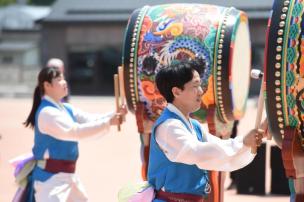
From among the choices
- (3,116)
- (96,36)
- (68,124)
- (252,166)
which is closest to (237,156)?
(68,124)

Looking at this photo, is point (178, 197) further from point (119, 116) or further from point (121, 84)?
point (121, 84)

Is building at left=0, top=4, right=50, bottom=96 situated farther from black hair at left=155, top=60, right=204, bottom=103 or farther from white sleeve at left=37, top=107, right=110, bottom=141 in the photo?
black hair at left=155, top=60, right=204, bottom=103

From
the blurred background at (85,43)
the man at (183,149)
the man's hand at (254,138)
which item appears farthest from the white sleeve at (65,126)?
the blurred background at (85,43)

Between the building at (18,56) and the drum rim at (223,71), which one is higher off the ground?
the drum rim at (223,71)

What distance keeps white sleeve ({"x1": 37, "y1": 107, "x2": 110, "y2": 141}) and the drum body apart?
1474 millimetres

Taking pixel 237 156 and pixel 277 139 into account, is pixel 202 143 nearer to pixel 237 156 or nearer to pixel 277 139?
pixel 237 156

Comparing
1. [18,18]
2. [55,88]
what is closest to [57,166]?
[55,88]

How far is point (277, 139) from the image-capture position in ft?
11.2

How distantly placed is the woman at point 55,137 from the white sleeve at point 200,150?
1328 millimetres

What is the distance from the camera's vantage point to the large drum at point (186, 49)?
4.97 m

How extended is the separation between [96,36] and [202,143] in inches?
918

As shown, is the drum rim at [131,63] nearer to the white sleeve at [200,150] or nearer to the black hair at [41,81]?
the black hair at [41,81]

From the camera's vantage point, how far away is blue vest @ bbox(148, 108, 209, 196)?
10.9 ft

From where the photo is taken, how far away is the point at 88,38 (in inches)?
1035
